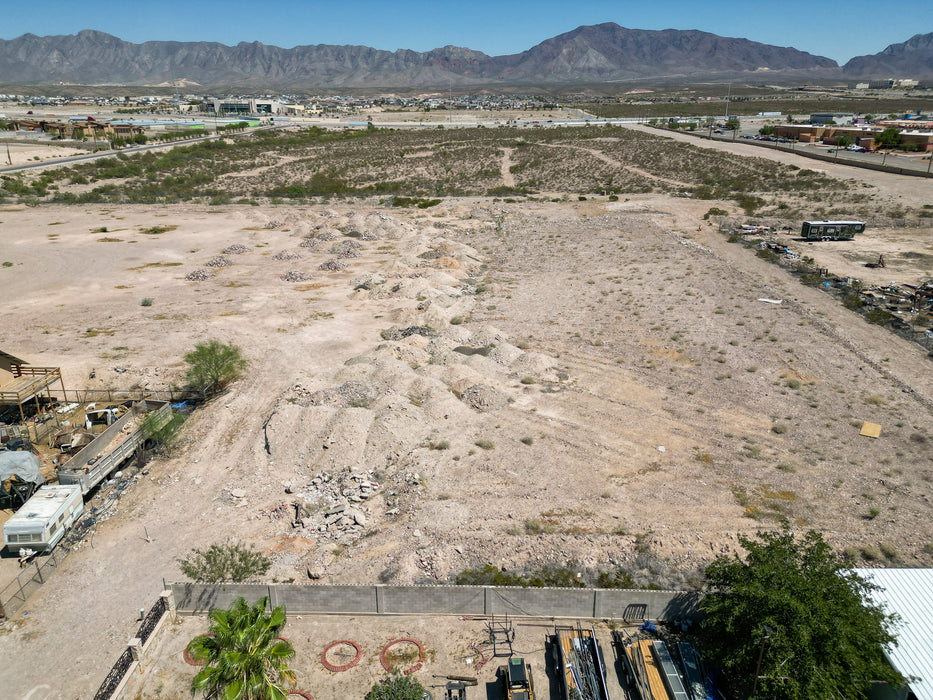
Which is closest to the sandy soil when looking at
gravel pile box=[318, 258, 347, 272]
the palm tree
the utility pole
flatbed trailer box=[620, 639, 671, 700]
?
gravel pile box=[318, 258, 347, 272]

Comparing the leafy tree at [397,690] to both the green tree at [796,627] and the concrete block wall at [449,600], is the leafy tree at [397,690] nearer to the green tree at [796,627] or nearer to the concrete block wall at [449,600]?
the concrete block wall at [449,600]

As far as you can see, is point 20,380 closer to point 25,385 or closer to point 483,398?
point 25,385

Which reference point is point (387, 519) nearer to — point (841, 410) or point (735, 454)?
point (735, 454)

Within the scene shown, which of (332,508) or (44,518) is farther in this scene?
(332,508)

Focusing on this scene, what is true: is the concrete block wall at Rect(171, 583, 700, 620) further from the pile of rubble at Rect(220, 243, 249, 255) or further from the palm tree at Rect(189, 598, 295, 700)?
the pile of rubble at Rect(220, 243, 249, 255)

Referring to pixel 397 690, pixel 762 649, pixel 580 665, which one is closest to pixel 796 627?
pixel 762 649

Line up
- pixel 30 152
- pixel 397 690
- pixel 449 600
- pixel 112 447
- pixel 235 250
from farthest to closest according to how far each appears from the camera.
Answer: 1. pixel 30 152
2. pixel 235 250
3. pixel 112 447
4. pixel 449 600
5. pixel 397 690

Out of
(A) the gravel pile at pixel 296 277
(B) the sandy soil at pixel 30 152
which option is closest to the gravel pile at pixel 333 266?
(A) the gravel pile at pixel 296 277
